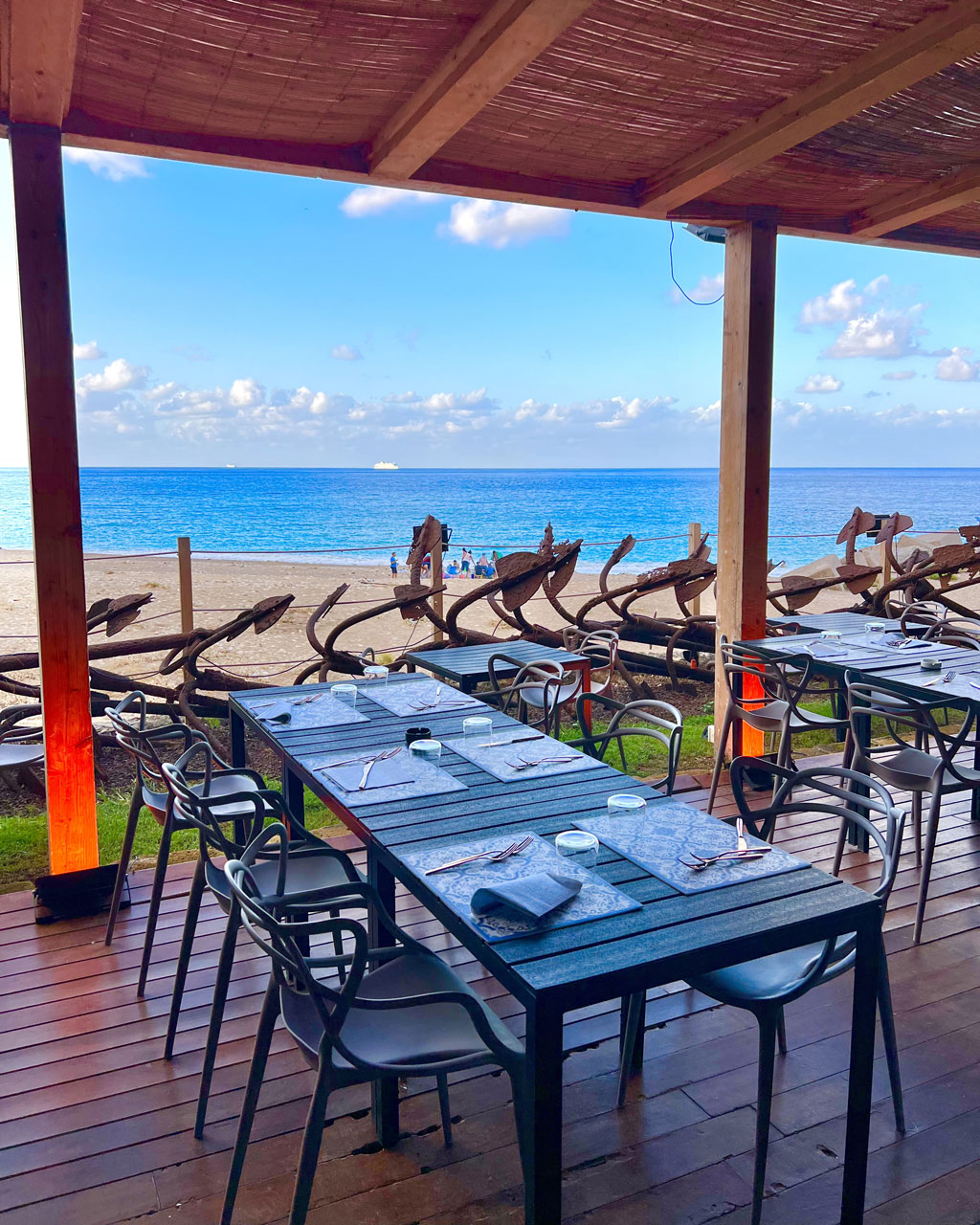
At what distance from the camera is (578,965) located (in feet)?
4.32

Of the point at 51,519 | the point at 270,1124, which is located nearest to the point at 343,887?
the point at 270,1124

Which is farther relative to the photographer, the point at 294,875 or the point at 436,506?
the point at 436,506

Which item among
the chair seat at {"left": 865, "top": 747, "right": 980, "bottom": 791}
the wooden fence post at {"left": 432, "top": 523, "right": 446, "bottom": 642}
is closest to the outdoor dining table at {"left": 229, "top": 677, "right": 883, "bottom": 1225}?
the chair seat at {"left": 865, "top": 747, "right": 980, "bottom": 791}

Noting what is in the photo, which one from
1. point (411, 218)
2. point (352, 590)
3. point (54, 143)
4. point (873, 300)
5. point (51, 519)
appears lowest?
point (352, 590)

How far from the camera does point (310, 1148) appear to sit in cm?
147

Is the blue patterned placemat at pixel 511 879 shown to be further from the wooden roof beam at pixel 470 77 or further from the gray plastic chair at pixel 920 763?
the wooden roof beam at pixel 470 77

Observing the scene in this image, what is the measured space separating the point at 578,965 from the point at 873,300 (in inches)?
1892

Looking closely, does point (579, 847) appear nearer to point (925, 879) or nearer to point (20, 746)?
point (925, 879)

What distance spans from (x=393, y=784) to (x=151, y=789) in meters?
1.21

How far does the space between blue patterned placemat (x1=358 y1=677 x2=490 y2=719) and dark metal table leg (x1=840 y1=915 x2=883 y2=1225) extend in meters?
1.58

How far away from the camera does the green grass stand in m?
3.37

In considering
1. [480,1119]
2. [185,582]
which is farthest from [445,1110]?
[185,582]

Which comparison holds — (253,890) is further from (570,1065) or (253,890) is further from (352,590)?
(352,590)

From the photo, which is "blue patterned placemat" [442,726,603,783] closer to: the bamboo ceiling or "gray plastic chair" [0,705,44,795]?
the bamboo ceiling
